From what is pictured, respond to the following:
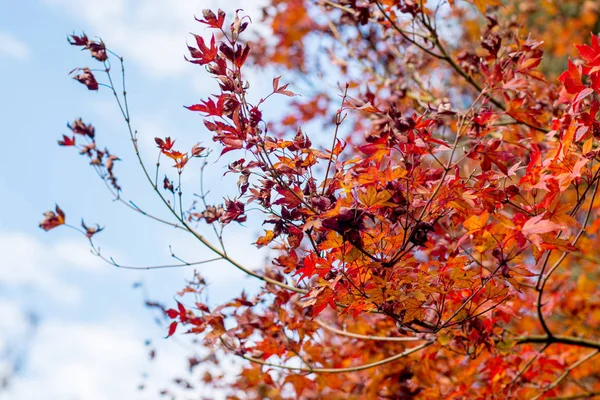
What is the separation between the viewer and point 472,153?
5.70 feet

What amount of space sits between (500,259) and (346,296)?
486mm

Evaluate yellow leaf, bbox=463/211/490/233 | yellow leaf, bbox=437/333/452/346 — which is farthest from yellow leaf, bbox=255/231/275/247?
yellow leaf, bbox=437/333/452/346

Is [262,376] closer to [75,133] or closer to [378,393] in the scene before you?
[378,393]

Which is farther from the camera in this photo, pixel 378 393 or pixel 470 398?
pixel 378 393

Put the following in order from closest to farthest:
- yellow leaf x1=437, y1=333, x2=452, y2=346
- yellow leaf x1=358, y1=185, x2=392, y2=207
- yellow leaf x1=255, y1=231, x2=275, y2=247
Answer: yellow leaf x1=358, y1=185, x2=392, y2=207
yellow leaf x1=255, y1=231, x2=275, y2=247
yellow leaf x1=437, y1=333, x2=452, y2=346

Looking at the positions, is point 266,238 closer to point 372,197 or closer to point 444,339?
point 372,197

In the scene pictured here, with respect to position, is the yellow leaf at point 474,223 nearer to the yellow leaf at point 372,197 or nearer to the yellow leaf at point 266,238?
the yellow leaf at point 372,197

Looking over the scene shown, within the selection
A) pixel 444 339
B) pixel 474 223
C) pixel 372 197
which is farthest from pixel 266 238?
pixel 444 339

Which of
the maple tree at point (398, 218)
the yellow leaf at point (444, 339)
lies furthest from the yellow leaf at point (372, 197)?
the yellow leaf at point (444, 339)

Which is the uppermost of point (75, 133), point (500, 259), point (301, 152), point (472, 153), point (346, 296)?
point (75, 133)

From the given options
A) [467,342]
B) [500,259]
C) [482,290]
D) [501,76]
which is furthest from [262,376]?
[501,76]

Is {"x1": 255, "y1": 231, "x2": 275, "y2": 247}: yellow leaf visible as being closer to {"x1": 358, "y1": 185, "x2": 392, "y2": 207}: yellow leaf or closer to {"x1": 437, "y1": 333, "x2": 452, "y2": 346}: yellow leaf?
{"x1": 358, "y1": 185, "x2": 392, "y2": 207}: yellow leaf

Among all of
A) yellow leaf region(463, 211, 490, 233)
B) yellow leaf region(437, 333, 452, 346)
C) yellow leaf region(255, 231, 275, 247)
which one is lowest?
yellow leaf region(437, 333, 452, 346)

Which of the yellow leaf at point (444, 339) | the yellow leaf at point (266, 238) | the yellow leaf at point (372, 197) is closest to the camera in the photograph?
the yellow leaf at point (372, 197)
